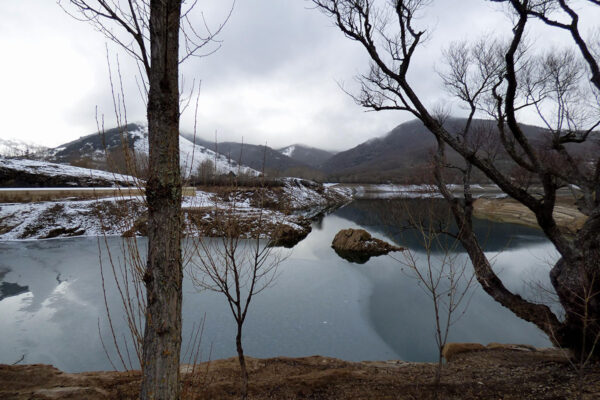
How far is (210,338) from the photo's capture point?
25.2ft

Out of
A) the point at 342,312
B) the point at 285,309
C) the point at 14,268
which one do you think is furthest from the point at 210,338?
the point at 14,268

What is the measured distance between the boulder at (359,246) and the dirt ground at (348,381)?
10771 millimetres

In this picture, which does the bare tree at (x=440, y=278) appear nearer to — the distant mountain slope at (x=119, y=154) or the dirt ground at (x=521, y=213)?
the distant mountain slope at (x=119, y=154)

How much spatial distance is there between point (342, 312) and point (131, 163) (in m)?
9.13

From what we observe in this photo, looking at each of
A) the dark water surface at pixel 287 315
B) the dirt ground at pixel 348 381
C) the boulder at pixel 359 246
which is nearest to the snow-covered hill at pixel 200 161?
the dirt ground at pixel 348 381

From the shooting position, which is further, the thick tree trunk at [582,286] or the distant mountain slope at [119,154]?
the thick tree trunk at [582,286]

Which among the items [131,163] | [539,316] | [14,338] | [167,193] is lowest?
[14,338]

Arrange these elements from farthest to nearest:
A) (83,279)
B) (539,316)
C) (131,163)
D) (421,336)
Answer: (83,279) → (421,336) → (539,316) → (131,163)

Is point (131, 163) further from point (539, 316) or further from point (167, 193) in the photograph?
point (539, 316)

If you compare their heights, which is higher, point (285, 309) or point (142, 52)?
point (142, 52)

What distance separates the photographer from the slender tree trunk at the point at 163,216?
171cm

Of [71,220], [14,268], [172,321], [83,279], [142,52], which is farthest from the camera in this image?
[71,220]

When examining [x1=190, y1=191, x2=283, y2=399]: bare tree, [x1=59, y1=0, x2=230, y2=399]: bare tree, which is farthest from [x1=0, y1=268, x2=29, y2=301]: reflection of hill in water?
[x1=59, y1=0, x2=230, y2=399]: bare tree

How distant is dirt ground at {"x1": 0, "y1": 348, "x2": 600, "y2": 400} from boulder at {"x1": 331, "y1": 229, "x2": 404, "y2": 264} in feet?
35.3
